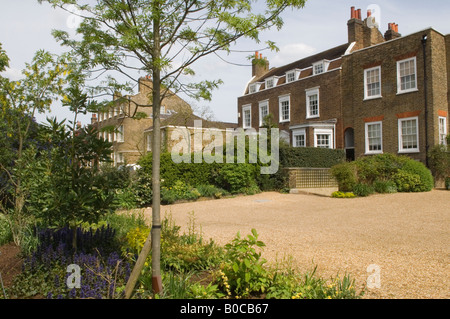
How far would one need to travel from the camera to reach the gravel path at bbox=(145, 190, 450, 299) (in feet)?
14.3

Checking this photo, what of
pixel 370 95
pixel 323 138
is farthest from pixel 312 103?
pixel 370 95

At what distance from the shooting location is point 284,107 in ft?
92.0

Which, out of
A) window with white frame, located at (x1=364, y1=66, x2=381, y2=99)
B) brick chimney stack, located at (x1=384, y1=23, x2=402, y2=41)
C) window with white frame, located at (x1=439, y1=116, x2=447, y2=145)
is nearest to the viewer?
window with white frame, located at (x1=439, y1=116, x2=447, y2=145)

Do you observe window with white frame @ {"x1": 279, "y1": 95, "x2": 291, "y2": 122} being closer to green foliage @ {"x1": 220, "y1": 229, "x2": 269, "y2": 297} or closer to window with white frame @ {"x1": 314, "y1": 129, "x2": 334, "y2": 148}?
window with white frame @ {"x1": 314, "y1": 129, "x2": 334, "y2": 148}

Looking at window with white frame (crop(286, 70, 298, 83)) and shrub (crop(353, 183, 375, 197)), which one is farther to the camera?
window with white frame (crop(286, 70, 298, 83))

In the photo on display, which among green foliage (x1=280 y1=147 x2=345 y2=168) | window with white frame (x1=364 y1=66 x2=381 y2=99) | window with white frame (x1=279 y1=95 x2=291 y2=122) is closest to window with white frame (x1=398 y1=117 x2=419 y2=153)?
window with white frame (x1=364 y1=66 x2=381 y2=99)

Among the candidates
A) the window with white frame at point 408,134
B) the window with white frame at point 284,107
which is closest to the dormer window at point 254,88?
the window with white frame at point 284,107

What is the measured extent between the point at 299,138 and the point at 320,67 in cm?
549

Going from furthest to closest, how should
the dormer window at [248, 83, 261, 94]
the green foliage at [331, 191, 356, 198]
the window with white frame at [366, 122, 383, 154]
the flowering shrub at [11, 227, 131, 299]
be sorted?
the dormer window at [248, 83, 261, 94] → the window with white frame at [366, 122, 383, 154] → the green foliage at [331, 191, 356, 198] → the flowering shrub at [11, 227, 131, 299]

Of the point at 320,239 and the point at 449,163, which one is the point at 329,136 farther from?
the point at 320,239

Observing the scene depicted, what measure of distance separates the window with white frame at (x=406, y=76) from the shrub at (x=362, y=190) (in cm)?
835

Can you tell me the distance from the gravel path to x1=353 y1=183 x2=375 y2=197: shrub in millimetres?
418

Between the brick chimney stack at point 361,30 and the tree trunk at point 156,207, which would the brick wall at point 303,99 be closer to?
the brick chimney stack at point 361,30
